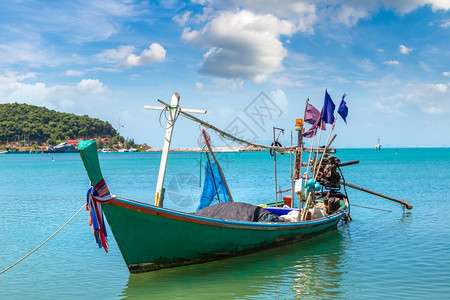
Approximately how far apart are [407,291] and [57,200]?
74.5 ft

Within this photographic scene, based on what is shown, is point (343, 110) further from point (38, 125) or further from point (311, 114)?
point (38, 125)

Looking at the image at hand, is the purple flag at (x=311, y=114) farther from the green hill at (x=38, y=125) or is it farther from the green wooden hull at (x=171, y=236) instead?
the green hill at (x=38, y=125)

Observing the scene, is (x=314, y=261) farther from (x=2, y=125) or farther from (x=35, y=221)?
(x=2, y=125)

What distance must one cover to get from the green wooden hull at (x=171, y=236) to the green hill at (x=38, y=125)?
180 m

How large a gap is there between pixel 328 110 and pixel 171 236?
799cm

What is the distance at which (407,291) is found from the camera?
359 inches

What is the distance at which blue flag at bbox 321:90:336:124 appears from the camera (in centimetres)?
1461

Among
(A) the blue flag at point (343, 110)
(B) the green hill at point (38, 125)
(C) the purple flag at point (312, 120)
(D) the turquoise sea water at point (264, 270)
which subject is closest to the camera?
(D) the turquoise sea water at point (264, 270)

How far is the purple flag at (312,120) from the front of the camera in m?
15.1

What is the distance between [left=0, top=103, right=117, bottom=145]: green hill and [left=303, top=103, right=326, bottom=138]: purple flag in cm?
17691

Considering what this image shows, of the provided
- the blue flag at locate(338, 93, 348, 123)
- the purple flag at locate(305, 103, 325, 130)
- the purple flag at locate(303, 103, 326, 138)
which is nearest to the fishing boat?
the purple flag at locate(303, 103, 326, 138)

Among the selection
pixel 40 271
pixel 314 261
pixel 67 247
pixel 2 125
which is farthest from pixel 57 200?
pixel 2 125

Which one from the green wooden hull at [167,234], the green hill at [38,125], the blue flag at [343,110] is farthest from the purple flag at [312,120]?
the green hill at [38,125]

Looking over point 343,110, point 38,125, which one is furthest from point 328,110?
point 38,125
